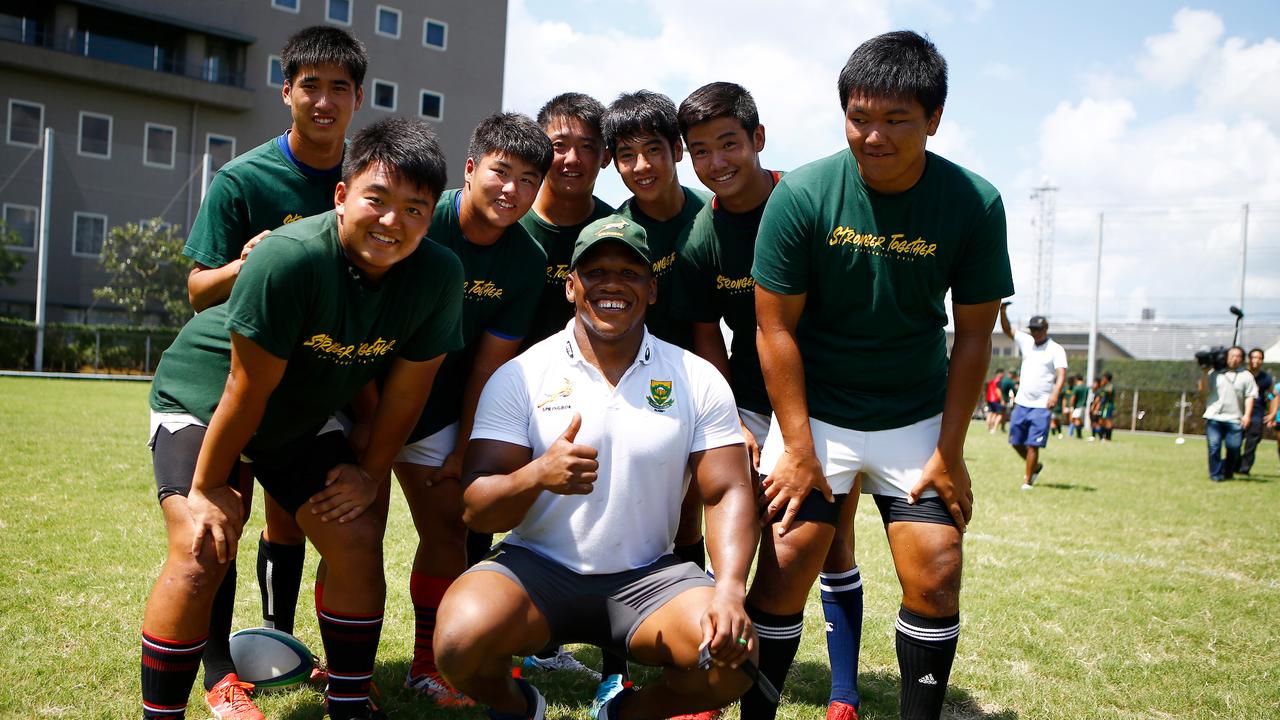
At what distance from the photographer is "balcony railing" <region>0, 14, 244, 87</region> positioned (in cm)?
3779

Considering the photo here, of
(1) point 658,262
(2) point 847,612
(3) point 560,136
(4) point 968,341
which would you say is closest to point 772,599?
(2) point 847,612

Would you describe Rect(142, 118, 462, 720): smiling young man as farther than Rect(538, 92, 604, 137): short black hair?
No

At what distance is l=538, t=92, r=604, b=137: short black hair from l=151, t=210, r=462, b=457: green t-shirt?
1288 millimetres

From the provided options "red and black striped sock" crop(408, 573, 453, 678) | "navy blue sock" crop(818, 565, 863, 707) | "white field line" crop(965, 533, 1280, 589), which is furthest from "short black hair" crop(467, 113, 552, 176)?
"white field line" crop(965, 533, 1280, 589)

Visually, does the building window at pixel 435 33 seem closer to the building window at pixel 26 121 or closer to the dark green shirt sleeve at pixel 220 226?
the building window at pixel 26 121

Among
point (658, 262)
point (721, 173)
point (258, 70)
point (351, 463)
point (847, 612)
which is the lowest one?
point (847, 612)

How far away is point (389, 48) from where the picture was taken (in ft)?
142

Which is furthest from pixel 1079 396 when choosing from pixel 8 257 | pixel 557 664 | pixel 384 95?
pixel 8 257

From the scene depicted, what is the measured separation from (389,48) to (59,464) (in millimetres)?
37893

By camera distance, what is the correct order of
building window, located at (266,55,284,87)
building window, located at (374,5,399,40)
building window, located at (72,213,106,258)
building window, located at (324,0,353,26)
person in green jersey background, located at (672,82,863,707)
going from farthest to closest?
building window, located at (374,5,399,40)
building window, located at (324,0,353,26)
building window, located at (266,55,284,87)
building window, located at (72,213,106,258)
person in green jersey background, located at (672,82,863,707)

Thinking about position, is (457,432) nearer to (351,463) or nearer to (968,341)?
(351,463)

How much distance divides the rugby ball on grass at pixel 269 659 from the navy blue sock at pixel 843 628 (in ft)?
7.90

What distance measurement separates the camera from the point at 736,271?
4043 millimetres

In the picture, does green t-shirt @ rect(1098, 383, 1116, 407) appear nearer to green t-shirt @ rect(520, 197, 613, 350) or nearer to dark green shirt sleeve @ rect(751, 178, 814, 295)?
green t-shirt @ rect(520, 197, 613, 350)
